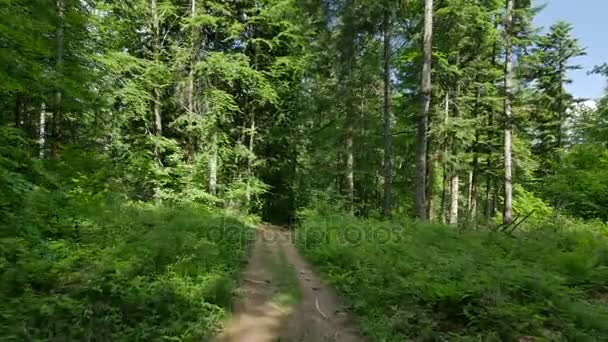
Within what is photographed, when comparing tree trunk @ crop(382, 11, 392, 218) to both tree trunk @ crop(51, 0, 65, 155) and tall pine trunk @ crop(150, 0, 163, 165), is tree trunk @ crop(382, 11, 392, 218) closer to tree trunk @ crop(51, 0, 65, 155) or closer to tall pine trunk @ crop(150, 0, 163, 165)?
tall pine trunk @ crop(150, 0, 163, 165)

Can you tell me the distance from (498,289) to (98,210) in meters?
7.25

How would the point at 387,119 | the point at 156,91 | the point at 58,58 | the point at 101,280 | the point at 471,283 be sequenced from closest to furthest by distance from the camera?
the point at 101,280
the point at 471,283
the point at 58,58
the point at 387,119
the point at 156,91

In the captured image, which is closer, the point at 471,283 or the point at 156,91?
the point at 471,283

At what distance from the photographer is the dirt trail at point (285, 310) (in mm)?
5184

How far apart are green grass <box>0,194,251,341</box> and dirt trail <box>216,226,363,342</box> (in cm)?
35

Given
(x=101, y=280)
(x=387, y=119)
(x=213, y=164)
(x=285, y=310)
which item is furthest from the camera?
(x=213, y=164)

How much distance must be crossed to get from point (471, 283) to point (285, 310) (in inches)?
110

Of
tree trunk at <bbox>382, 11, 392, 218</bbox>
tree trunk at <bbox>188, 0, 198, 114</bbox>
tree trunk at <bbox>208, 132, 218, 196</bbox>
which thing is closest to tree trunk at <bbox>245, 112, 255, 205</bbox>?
tree trunk at <bbox>208, 132, 218, 196</bbox>

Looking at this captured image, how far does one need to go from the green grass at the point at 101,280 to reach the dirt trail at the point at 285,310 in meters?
0.35

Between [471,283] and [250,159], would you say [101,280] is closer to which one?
[471,283]

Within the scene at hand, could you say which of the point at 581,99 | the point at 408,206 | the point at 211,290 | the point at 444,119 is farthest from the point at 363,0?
the point at 581,99

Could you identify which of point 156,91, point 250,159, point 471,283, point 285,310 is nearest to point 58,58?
point 156,91

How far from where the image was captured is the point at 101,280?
498 cm

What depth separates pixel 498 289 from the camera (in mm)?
5418
